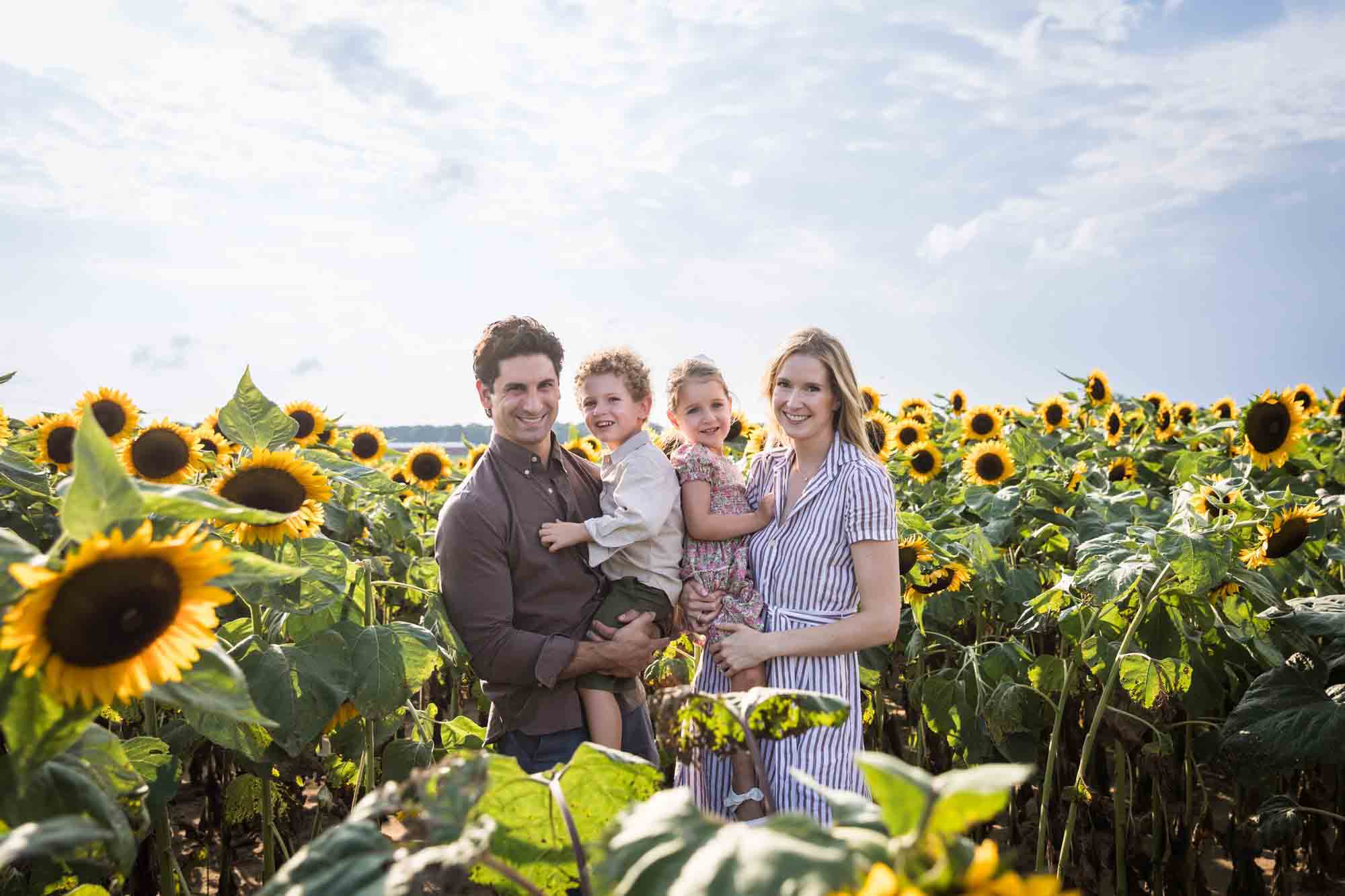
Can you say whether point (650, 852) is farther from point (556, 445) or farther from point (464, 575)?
point (556, 445)

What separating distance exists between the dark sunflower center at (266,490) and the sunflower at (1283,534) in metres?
3.00

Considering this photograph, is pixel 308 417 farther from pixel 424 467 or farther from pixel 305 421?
pixel 424 467

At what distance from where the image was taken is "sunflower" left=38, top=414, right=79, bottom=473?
3.82 metres

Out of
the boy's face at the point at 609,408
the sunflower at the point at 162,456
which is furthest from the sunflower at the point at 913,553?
the sunflower at the point at 162,456

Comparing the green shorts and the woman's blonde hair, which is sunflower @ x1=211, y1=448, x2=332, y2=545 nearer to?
the green shorts

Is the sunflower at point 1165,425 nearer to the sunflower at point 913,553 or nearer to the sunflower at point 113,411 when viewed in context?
the sunflower at point 913,553

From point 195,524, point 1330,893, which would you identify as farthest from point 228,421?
point 1330,893

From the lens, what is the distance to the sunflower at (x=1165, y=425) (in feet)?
25.9

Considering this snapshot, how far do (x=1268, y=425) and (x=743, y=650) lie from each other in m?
3.82

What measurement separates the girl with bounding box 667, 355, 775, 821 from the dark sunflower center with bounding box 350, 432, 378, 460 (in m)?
4.38

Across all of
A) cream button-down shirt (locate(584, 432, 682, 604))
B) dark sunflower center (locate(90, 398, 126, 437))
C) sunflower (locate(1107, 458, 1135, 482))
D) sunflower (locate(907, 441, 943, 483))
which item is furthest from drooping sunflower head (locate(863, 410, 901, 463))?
dark sunflower center (locate(90, 398, 126, 437))

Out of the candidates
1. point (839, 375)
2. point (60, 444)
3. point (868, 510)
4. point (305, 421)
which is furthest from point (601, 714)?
point (305, 421)

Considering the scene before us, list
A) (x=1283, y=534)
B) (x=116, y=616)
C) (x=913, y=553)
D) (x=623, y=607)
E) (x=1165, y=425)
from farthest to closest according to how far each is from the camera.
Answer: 1. (x=1165, y=425)
2. (x=913, y=553)
3. (x=1283, y=534)
4. (x=623, y=607)
5. (x=116, y=616)

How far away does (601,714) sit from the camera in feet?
9.94
